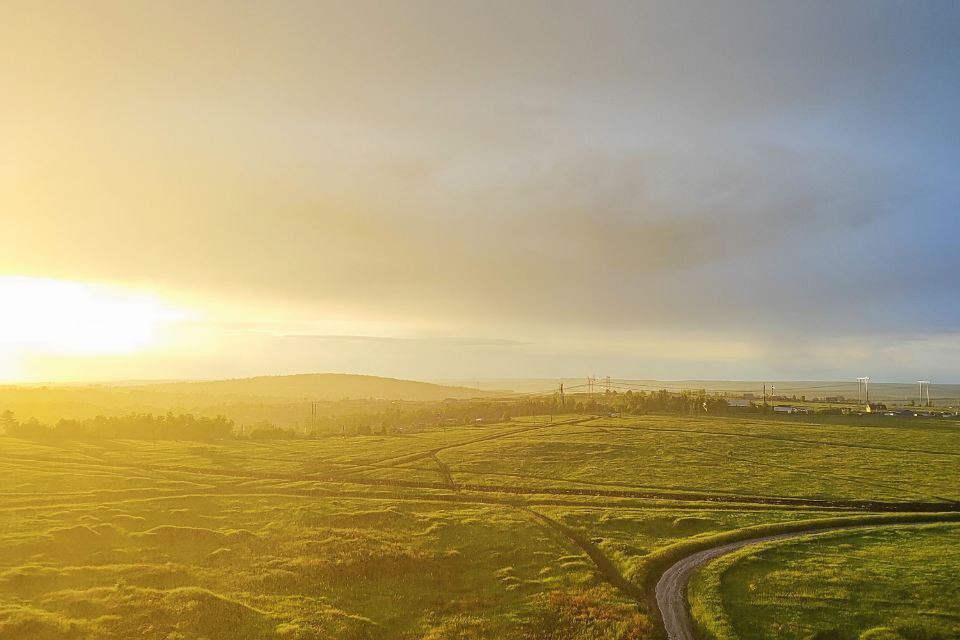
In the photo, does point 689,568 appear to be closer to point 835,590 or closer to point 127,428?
point 835,590

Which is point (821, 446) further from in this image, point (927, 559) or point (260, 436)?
point (260, 436)

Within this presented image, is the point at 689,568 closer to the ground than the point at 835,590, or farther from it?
closer to the ground

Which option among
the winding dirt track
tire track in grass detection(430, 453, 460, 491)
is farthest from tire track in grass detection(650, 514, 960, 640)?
tire track in grass detection(430, 453, 460, 491)

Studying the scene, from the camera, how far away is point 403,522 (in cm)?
7662

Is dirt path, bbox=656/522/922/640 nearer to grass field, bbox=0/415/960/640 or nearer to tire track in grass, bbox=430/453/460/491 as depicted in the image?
grass field, bbox=0/415/960/640

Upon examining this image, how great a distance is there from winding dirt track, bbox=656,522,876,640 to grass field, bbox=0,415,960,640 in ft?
7.26

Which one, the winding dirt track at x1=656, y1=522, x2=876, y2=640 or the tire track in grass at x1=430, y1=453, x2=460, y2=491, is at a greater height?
the tire track in grass at x1=430, y1=453, x2=460, y2=491

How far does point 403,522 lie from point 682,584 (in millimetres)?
35076

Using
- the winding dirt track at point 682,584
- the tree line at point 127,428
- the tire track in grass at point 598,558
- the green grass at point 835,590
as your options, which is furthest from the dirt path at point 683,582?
the tree line at point 127,428

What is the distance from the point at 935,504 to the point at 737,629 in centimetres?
5970

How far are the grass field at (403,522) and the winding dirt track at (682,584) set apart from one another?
7.26ft

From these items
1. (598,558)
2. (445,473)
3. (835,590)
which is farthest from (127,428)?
(835,590)

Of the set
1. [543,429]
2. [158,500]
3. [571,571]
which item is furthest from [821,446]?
[158,500]

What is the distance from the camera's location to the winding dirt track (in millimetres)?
46469
